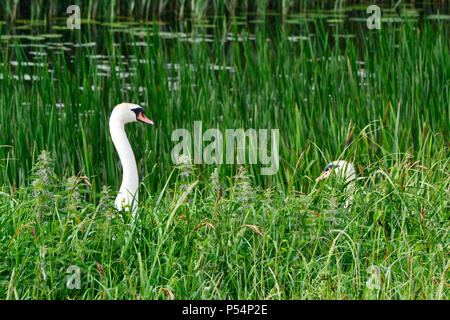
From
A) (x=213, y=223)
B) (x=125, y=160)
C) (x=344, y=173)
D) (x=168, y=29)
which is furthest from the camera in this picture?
(x=168, y=29)

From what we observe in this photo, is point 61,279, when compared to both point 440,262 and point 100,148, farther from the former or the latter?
point 100,148

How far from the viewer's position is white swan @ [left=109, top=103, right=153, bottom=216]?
170 inches

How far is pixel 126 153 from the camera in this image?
4504 mm

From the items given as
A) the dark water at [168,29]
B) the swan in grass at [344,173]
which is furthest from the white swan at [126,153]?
the dark water at [168,29]

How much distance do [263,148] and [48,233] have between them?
1.72 meters

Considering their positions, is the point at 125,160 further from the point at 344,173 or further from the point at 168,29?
the point at 168,29

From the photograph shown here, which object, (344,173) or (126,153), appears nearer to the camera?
(344,173)

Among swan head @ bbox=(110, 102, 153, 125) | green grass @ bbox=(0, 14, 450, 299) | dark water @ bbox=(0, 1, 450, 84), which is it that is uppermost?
dark water @ bbox=(0, 1, 450, 84)

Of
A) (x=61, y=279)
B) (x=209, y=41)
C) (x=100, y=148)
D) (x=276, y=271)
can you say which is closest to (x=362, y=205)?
(x=276, y=271)

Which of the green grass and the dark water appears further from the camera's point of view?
the dark water

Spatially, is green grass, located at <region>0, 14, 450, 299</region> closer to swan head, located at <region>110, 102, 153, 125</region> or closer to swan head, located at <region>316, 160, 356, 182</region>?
swan head, located at <region>316, 160, 356, 182</region>

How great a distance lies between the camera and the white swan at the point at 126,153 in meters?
4.31

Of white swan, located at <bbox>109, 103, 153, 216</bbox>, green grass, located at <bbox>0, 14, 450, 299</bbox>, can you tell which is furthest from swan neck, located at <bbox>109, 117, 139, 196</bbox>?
green grass, located at <bbox>0, 14, 450, 299</bbox>

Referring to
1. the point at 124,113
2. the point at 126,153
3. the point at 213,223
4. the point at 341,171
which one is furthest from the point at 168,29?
the point at 213,223
